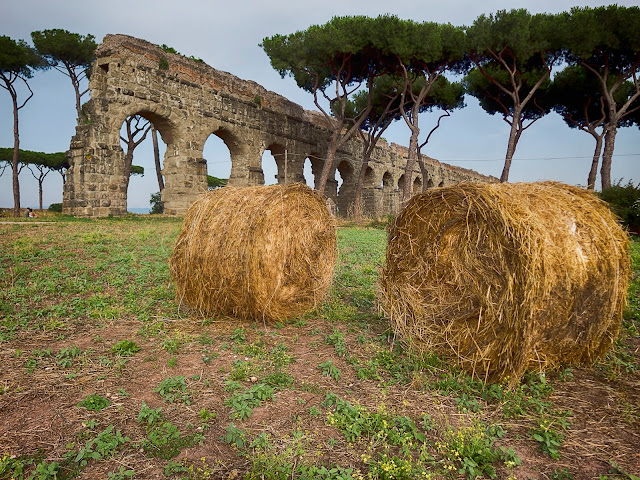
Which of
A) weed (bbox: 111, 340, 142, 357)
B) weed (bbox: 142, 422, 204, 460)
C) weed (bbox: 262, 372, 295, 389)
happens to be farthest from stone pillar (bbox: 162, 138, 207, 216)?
weed (bbox: 142, 422, 204, 460)

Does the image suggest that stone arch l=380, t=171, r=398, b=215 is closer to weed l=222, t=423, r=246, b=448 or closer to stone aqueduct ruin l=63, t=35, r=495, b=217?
stone aqueduct ruin l=63, t=35, r=495, b=217

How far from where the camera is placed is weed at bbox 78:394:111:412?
8.00ft

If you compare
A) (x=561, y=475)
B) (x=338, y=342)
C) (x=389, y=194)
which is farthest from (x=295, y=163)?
(x=561, y=475)

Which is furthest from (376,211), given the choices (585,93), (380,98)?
(585,93)

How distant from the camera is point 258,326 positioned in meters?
4.23

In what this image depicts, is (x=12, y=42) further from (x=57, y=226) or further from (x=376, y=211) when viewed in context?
(x=376, y=211)

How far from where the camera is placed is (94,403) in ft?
8.11

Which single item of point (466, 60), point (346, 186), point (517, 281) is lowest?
point (517, 281)

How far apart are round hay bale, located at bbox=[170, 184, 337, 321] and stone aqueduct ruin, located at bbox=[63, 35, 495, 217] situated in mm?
7216

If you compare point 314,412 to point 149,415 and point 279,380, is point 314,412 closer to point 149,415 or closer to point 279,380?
point 279,380

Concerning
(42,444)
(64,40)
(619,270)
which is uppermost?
(64,40)

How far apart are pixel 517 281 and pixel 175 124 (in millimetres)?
16380

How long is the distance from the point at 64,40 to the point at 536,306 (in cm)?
2800

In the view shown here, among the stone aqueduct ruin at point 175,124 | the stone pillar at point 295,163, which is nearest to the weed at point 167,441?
the stone aqueduct ruin at point 175,124
